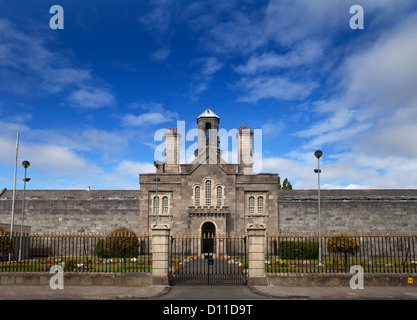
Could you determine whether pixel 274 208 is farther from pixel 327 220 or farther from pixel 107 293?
pixel 107 293

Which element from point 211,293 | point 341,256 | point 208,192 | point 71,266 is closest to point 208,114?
point 208,192

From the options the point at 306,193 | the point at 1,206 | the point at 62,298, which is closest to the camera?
the point at 62,298

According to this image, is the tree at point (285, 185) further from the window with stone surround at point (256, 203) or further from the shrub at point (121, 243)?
the shrub at point (121, 243)

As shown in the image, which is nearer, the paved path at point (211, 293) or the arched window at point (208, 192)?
the paved path at point (211, 293)

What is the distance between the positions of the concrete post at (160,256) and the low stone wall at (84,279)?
0.43 meters

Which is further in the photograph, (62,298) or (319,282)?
(319,282)

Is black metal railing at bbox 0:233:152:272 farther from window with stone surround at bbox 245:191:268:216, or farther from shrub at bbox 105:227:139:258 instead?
window with stone surround at bbox 245:191:268:216

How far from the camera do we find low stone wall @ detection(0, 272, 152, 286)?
17.3 m

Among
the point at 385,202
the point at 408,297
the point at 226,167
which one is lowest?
the point at 408,297

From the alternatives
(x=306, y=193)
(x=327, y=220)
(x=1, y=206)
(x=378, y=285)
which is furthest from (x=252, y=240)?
(x=1, y=206)

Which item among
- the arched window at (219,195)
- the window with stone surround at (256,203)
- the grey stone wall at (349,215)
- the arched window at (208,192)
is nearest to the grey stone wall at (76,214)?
the arched window at (208,192)

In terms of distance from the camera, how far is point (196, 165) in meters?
38.1

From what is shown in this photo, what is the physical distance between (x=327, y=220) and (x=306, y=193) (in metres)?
7.15

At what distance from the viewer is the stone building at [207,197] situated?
122 feet
